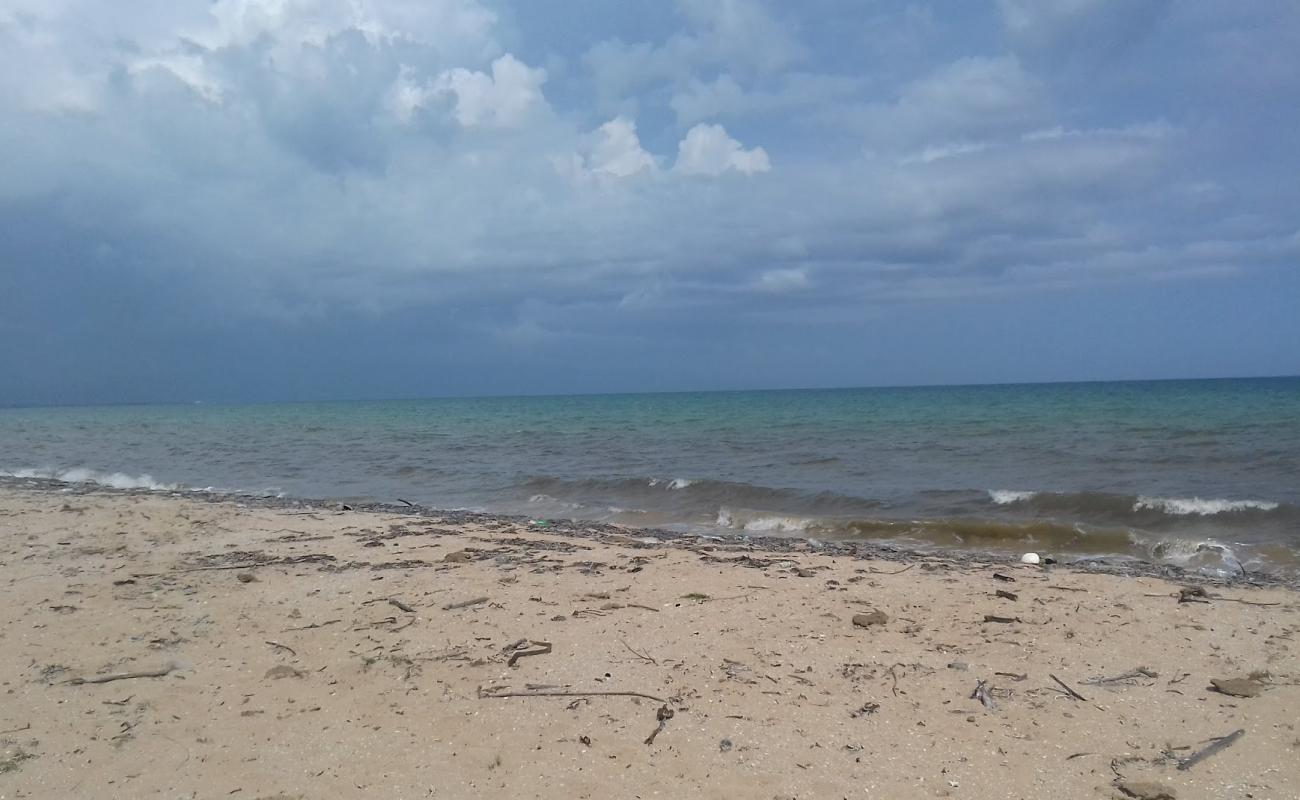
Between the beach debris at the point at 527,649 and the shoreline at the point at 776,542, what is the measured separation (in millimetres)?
4798

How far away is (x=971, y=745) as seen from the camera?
14.6 feet

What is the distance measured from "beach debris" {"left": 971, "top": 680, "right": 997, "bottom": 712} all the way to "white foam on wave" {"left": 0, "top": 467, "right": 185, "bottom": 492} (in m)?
18.6

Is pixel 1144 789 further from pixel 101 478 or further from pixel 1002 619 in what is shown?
pixel 101 478

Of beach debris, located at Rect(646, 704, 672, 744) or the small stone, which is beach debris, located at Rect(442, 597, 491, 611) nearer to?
beach debris, located at Rect(646, 704, 672, 744)

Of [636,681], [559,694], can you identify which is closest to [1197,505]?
[636,681]

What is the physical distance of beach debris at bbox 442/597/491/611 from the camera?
685 centimetres

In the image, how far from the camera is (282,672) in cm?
551

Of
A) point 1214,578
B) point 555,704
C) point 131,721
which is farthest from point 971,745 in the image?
point 1214,578

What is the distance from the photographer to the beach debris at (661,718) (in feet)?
14.9

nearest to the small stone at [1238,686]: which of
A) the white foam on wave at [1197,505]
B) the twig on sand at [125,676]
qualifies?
the twig on sand at [125,676]

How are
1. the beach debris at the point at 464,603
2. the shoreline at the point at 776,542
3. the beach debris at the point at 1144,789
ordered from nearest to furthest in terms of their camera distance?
the beach debris at the point at 1144,789, the beach debris at the point at 464,603, the shoreline at the point at 776,542

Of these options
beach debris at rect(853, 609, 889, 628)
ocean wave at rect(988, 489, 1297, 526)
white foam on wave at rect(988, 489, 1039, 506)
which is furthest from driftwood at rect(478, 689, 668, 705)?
white foam on wave at rect(988, 489, 1039, 506)

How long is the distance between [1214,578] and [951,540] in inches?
146

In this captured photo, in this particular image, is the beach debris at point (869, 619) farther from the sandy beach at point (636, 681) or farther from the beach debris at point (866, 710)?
the beach debris at point (866, 710)
